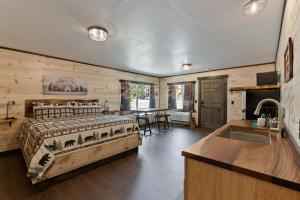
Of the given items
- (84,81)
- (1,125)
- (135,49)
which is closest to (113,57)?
(135,49)

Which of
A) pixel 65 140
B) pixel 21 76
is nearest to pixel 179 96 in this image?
pixel 65 140

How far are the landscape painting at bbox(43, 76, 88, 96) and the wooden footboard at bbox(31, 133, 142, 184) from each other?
2260mm

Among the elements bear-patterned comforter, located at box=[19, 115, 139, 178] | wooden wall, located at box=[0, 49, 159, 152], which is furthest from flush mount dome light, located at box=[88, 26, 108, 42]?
wooden wall, located at box=[0, 49, 159, 152]

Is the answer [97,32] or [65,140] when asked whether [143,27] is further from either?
[65,140]

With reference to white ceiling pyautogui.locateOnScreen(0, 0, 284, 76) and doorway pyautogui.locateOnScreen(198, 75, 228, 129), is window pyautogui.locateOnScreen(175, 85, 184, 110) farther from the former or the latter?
white ceiling pyautogui.locateOnScreen(0, 0, 284, 76)

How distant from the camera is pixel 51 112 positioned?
3486mm

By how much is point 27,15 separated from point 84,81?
102 inches

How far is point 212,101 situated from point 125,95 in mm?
3415

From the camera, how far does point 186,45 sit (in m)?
3.00

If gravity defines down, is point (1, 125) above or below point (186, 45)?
below

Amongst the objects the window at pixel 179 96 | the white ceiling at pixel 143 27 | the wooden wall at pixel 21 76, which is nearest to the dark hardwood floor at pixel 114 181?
the wooden wall at pixel 21 76

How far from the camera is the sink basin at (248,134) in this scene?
1.65 meters

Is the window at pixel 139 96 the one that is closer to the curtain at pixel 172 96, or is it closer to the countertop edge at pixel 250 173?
the curtain at pixel 172 96

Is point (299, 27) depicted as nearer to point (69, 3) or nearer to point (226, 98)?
point (69, 3)
